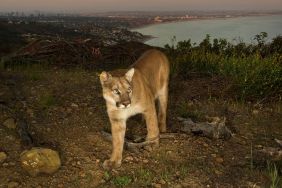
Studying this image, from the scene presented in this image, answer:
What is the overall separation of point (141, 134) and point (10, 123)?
6.71 ft

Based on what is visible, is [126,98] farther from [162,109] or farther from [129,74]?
[162,109]

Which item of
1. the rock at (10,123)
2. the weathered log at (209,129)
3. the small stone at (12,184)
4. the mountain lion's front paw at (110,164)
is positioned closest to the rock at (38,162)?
the small stone at (12,184)

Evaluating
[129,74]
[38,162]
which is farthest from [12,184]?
[129,74]

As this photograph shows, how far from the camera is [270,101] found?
9.11 meters

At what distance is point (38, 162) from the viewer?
5402 millimetres

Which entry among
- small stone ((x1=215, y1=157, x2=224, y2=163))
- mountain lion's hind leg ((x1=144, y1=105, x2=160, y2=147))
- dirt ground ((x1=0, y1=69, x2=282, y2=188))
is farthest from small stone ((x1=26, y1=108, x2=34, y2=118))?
small stone ((x1=215, y1=157, x2=224, y2=163))

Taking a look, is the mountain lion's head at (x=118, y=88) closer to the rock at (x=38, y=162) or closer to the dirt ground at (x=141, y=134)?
the dirt ground at (x=141, y=134)

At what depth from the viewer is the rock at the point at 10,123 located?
22.2ft

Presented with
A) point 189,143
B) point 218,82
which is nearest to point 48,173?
point 189,143

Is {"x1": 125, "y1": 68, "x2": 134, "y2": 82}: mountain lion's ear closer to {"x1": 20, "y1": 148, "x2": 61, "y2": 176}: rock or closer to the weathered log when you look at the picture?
{"x1": 20, "y1": 148, "x2": 61, "y2": 176}: rock

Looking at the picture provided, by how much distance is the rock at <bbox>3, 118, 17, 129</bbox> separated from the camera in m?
6.77

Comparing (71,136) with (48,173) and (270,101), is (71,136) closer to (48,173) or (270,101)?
(48,173)

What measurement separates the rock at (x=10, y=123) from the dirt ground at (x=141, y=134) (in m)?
Answer: 0.13

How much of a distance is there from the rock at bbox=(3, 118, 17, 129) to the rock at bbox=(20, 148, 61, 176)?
135cm
